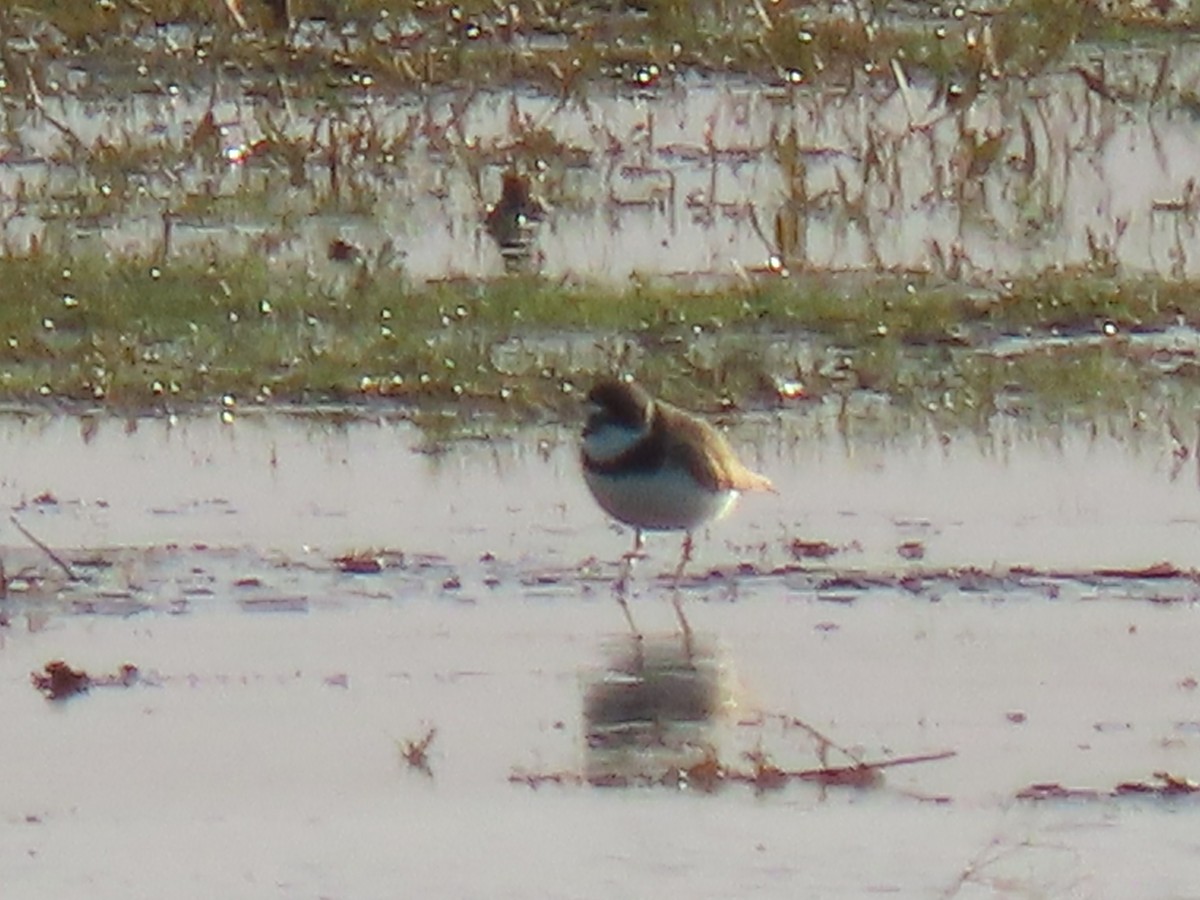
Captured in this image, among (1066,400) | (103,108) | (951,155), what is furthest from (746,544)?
(103,108)

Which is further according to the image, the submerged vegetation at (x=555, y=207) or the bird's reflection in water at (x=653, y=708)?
the submerged vegetation at (x=555, y=207)

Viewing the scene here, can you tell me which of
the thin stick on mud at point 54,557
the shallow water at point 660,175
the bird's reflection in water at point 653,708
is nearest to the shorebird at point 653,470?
the bird's reflection in water at point 653,708

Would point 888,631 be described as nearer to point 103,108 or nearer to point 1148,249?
point 1148,249

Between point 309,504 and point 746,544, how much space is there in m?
1.17

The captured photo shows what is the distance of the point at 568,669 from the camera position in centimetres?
918

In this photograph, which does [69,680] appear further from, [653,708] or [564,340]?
[564,340]

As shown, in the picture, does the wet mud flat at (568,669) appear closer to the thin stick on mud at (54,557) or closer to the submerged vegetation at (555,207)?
the thin stick on mud at (54,557)

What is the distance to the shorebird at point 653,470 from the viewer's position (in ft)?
34.0

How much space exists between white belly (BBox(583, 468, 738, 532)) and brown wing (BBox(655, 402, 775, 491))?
33mm

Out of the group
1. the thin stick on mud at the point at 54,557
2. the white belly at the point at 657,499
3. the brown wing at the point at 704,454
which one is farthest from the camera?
the brown wing at the point at 704,454

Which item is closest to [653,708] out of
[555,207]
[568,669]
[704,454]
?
[568,669]

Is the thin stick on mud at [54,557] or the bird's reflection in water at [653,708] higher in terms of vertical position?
the thin stick on mud at [54,557]

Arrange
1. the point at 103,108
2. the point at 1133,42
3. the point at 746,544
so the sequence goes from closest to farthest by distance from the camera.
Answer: the point at 746,544, the point at 103,108, the point at 1133,42

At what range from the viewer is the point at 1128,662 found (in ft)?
30.2
